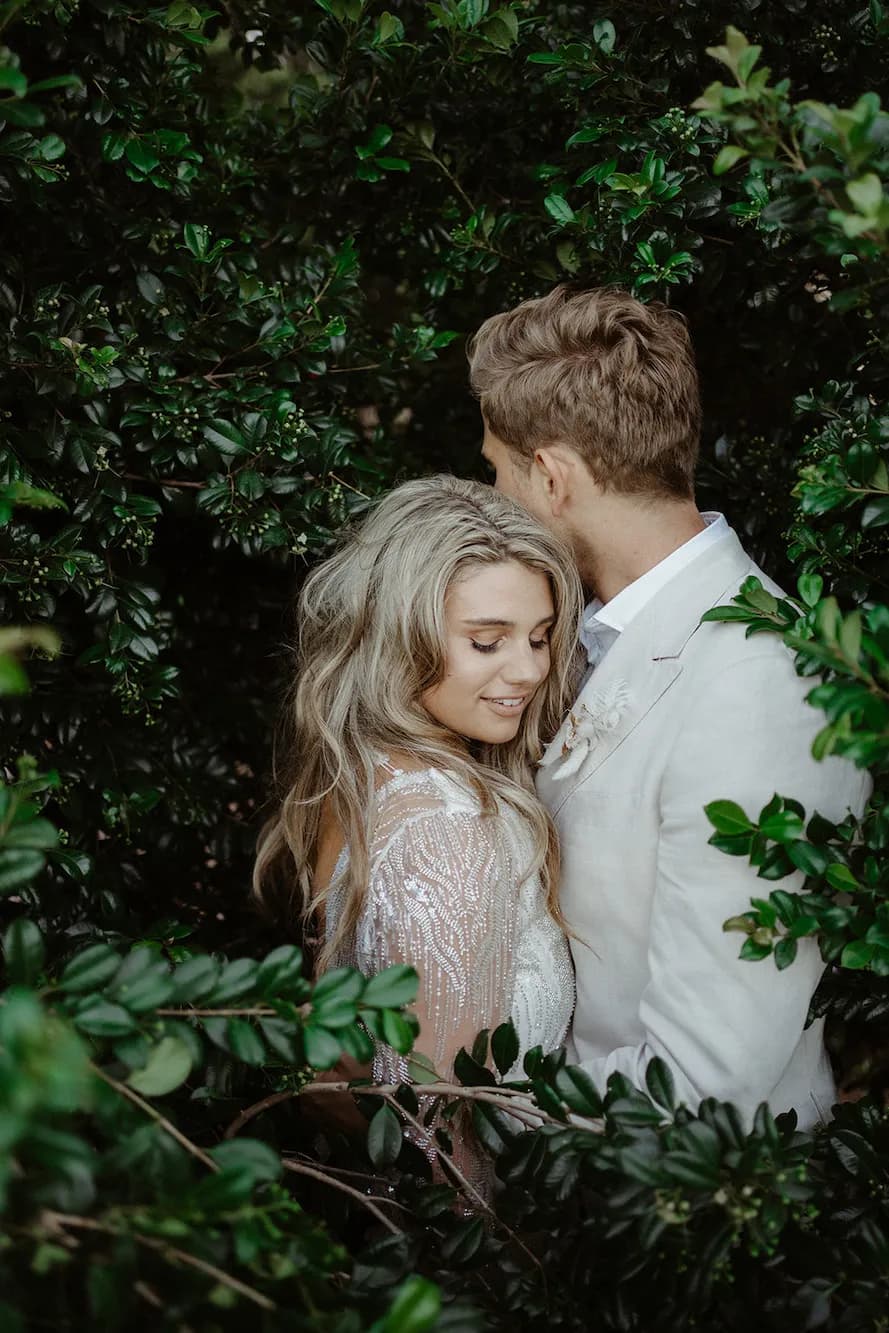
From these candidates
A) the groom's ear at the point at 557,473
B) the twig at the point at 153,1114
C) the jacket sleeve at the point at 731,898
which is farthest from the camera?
the groom's ear at the point at 557,473

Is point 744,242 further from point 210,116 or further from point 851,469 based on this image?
point 210,116

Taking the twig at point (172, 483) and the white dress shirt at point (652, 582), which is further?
the twig at point (172, 483)

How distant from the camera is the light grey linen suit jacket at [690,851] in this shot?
192 centimetres

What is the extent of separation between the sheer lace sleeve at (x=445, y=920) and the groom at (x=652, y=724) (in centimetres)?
20

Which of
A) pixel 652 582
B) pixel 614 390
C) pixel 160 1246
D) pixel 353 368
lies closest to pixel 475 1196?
pixel 160 1246

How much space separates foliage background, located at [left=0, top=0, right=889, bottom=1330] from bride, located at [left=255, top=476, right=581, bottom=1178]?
25cm

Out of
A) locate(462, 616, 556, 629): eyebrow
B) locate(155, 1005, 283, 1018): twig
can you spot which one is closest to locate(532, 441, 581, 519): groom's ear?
locate(462, 616, 556, 629): eyebrow

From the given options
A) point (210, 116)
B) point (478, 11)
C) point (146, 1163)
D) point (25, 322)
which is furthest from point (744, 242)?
point (146, 1163)

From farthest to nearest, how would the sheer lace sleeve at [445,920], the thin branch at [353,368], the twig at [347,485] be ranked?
the thin branch at [353,368], the twig at [347,485], the sheer lace sleeve at [445,920]

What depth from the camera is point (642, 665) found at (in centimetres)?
224

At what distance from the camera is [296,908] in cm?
312

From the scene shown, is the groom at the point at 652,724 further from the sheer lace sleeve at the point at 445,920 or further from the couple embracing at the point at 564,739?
the sheer lace sleeve at the point at 445,920

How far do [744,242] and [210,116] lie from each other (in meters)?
1.41

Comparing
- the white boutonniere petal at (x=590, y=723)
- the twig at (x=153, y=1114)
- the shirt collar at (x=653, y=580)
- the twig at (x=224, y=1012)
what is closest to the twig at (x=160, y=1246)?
the twig at (x=153, y=1114)
